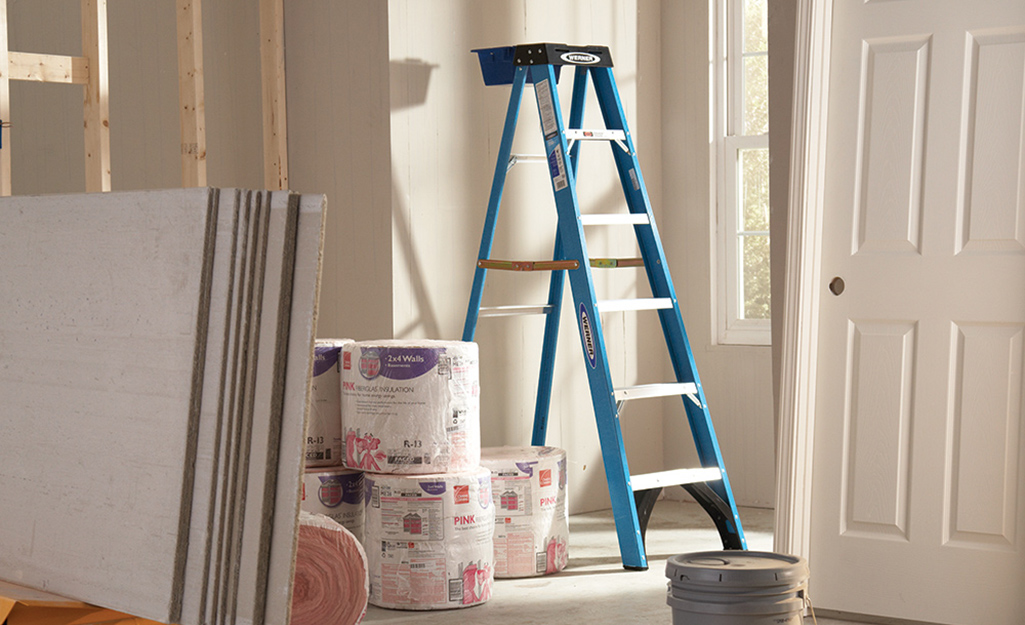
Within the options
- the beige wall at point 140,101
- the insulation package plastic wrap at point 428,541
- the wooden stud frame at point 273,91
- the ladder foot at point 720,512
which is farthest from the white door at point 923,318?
the beige wall at point 140,101

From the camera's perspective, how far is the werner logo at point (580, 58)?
12.9ft

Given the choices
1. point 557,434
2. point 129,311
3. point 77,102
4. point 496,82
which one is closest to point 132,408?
point 129,311

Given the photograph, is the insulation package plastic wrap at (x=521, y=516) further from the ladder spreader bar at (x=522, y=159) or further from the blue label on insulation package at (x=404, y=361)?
the ladder spreader bar at (x=522, y=159)

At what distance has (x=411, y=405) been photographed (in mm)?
3293

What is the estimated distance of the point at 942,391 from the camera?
3039 mm

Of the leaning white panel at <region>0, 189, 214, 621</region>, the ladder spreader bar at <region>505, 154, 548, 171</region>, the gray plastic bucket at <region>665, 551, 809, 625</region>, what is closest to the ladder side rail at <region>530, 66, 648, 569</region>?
the ladder spreader bar at <region>505, 154, 548, 171</region>

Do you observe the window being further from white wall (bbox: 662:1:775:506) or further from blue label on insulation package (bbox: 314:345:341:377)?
blue label on insulation package (bbox: 314:345:341:377)

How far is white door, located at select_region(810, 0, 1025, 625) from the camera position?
2.96 meters

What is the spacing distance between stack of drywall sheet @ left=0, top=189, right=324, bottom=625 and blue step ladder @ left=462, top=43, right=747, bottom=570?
198 centimetres

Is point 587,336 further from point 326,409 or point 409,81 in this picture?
point 409,81

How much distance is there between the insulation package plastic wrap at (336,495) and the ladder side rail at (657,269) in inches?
49.4

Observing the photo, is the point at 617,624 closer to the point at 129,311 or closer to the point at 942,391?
the point at 942,391

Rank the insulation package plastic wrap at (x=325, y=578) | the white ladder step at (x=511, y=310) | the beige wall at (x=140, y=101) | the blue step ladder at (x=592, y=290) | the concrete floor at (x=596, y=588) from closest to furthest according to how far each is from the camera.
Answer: the insulation package plastic wrap at (x=325, y=578), the concrete floor at (x=596, y=588), the blue step ladder at (x=592, y=290), the white ladder step at (x=511, y=310), the beige wall at (x=140, y=101)

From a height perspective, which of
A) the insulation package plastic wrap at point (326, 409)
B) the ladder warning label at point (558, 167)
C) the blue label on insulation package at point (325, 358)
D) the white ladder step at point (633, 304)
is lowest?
the insulation package plastic wrap at point (326, 409)
